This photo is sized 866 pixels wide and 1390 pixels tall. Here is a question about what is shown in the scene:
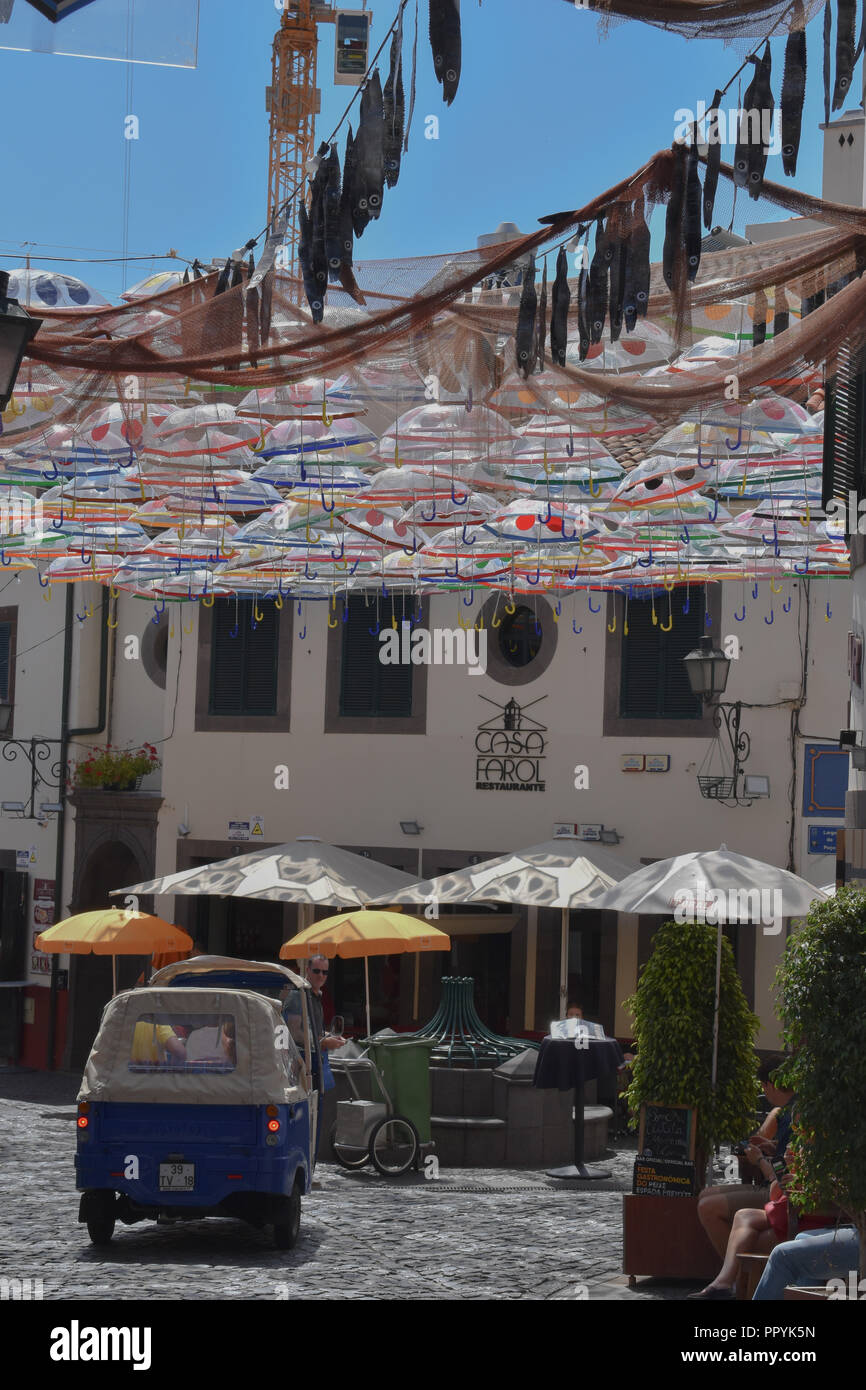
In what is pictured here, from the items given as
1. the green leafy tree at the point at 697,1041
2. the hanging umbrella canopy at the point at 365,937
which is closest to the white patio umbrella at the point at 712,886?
the green leafy tree at the point at 697,1041

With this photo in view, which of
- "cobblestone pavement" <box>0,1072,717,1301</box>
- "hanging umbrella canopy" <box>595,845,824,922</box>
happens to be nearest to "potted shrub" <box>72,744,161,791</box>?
"cobblestone pavement" <box>0,1072,717,1301</box>

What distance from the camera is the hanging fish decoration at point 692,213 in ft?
24.6

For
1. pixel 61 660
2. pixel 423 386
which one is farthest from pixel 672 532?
pixel 61 660

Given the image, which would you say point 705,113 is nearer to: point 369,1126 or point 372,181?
point 372,181

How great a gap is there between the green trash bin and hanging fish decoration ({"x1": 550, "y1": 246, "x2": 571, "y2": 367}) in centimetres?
980

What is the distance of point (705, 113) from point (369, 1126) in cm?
1141

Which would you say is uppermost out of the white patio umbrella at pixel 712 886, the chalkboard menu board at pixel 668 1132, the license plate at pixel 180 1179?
the white patio umbrella at pixel 712 886

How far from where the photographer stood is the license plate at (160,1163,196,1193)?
12.2 metres

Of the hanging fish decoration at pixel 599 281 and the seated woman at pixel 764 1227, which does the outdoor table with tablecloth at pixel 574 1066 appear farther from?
the hanging fish decoration at pixel 599 281

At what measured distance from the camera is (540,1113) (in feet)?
57.9

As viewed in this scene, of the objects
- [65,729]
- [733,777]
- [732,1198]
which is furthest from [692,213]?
[65,729]

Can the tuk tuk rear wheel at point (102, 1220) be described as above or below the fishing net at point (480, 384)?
below

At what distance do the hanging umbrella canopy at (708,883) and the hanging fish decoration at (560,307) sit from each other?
23.9 feet

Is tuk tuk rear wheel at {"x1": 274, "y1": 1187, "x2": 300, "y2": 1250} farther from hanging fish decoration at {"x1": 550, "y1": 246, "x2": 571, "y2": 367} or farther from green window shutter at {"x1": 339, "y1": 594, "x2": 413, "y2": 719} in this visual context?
green window shutter at {"x1": 339, "y1": 594, "x2": 413, "y2": 719}
